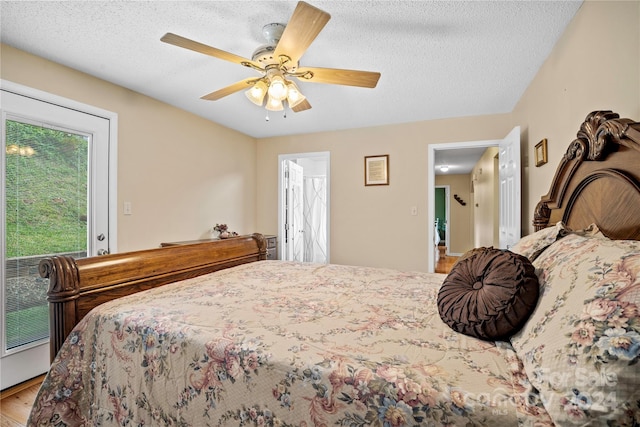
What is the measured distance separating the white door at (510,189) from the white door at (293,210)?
289 centimetres

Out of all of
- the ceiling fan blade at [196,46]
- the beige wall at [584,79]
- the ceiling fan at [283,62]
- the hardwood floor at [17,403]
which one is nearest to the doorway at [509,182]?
the beige wall at [584,79]

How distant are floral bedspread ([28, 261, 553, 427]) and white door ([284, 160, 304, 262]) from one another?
10.6 ft

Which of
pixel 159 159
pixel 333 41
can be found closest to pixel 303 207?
pixel 159 159

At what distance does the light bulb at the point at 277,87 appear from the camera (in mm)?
1923

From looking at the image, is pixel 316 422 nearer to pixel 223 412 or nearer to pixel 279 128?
pixel 223 412

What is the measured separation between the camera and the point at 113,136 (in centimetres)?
271

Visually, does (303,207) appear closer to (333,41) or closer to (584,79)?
(333,41)

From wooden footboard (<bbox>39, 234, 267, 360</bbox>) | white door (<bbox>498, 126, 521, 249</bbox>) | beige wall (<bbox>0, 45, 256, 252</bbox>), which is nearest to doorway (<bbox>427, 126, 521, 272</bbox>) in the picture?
white door (<bbox>498, 126, 521, 249</bbox>)

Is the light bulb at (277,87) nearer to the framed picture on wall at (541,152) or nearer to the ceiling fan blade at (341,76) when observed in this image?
the ceiling fan blade at (341,76)

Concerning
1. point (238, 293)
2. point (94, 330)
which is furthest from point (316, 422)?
point (94, 330)

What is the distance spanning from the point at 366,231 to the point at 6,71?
3675mm

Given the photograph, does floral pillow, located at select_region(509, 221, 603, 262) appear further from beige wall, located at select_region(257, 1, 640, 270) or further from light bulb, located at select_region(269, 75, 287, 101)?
light bulb, located at select_region(269, 75, 287, 101)

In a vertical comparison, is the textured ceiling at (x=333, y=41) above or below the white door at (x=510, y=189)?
above

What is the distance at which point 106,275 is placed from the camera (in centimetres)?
143
